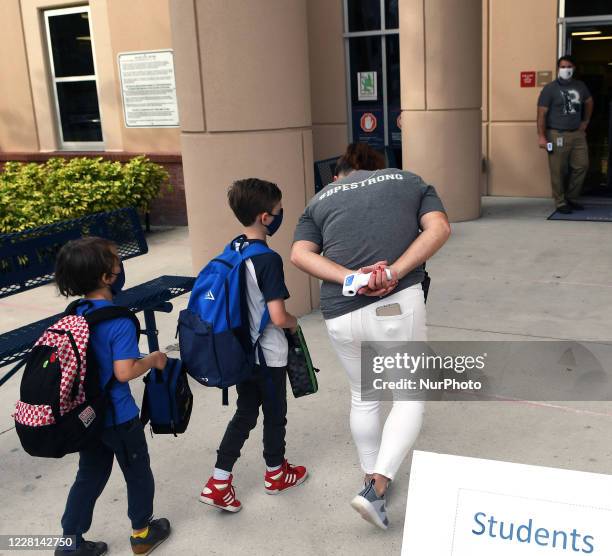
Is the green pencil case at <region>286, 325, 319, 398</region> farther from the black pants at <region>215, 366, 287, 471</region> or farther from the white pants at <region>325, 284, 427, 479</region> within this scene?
the white pants at <region>325, 284, 427, 479</region>

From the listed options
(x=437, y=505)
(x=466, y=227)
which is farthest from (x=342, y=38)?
(x=437, y=505)

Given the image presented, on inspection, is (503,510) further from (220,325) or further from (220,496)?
→ (220,496)

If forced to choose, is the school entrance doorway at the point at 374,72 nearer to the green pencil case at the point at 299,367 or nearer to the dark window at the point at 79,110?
the dark window at the point at 79,110

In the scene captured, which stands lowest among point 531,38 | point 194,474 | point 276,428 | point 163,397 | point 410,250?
point 194,474

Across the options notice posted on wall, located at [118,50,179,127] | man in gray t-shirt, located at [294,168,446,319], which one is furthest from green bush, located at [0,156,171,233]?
man in gray t-shirt, located at [294,168,446,319]

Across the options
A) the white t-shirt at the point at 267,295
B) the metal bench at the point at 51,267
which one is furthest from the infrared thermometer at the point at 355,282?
the metal bench at the point at 51,267

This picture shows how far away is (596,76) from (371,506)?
1044 cm

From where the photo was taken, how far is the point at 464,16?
9688 millimetres

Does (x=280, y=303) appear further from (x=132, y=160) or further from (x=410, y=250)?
(x=132, y=160)

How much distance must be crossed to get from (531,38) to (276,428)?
31.4 feet

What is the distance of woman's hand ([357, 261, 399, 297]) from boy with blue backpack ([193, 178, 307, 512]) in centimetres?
43

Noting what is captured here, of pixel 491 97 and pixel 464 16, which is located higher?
pixel 464 16

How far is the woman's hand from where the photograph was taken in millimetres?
3074

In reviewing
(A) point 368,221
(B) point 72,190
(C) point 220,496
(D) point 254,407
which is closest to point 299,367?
(D) point 254,407
